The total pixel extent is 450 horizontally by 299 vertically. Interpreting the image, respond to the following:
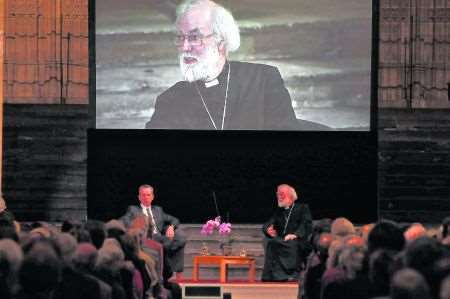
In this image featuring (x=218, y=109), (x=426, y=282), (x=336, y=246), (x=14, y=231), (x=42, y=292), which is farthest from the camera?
(x=218, y=109)

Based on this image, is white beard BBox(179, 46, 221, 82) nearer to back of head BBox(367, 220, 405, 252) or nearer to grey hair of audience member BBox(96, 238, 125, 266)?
grey hair of audience member BBox(96, 238, 125, 266)

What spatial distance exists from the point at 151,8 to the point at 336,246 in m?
9.21

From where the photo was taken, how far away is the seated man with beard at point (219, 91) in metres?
18.3

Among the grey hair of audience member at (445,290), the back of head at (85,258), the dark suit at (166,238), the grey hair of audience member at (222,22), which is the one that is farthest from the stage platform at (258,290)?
the grey hair of audience member at (445,290)

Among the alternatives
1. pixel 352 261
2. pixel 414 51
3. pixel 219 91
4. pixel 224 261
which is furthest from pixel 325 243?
pixel 414 51

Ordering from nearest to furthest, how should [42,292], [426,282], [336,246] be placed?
[426,282] < [42,292] < [336,246]

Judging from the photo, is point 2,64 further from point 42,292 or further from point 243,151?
point 42,292

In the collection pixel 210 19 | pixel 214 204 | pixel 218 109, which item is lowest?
pixel 214 204

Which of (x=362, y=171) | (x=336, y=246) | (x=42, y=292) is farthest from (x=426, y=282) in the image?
(x=362, y=171)

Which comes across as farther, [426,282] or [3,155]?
[3,155]

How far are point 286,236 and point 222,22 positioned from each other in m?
3.22

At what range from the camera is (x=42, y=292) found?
7523 mm

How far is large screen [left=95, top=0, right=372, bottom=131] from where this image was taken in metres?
18.3

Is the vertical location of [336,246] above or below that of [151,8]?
below
